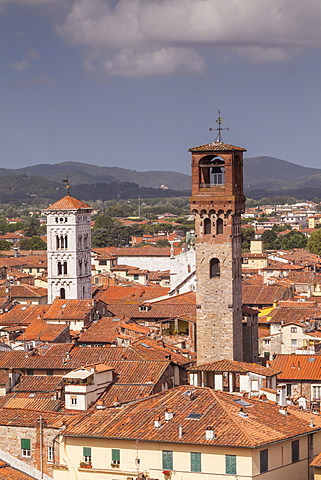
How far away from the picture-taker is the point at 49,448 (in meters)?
33.4

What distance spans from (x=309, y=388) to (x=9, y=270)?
72.9m

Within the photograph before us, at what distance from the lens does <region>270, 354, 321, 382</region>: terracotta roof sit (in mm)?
44781

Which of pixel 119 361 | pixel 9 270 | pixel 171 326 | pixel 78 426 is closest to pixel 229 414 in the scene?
pixel 78 426

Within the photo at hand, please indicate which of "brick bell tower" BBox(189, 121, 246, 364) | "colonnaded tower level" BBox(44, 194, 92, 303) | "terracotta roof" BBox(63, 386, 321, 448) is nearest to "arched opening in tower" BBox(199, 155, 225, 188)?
"brick bell tower" BBox(189, 121, 246, 364)

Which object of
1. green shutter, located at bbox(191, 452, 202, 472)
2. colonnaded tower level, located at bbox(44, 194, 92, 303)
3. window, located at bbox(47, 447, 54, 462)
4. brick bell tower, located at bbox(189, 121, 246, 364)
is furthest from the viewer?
colonnaded tower level, located at bbox(44, 194, 92, 303)

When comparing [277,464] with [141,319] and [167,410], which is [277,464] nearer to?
[167,410]

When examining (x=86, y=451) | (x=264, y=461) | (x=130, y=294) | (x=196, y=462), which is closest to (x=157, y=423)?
(x=196, y=462)

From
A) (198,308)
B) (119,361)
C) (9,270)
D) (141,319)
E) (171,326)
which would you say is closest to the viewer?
(119,361)

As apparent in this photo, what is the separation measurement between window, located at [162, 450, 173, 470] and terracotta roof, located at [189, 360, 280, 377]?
451 inches

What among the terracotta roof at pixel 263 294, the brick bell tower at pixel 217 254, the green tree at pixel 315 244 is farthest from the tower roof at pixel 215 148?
the green tree at pixel 315 244

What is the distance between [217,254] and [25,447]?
55.8ft

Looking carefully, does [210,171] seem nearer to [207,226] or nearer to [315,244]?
[207,226]

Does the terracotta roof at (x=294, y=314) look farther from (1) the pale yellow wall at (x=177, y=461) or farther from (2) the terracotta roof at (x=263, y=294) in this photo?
(1) the pale yellow wall at (x=177, y=461)

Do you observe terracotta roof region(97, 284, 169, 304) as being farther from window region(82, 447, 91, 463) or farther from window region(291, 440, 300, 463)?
window region(291, 440, 300, 463)
